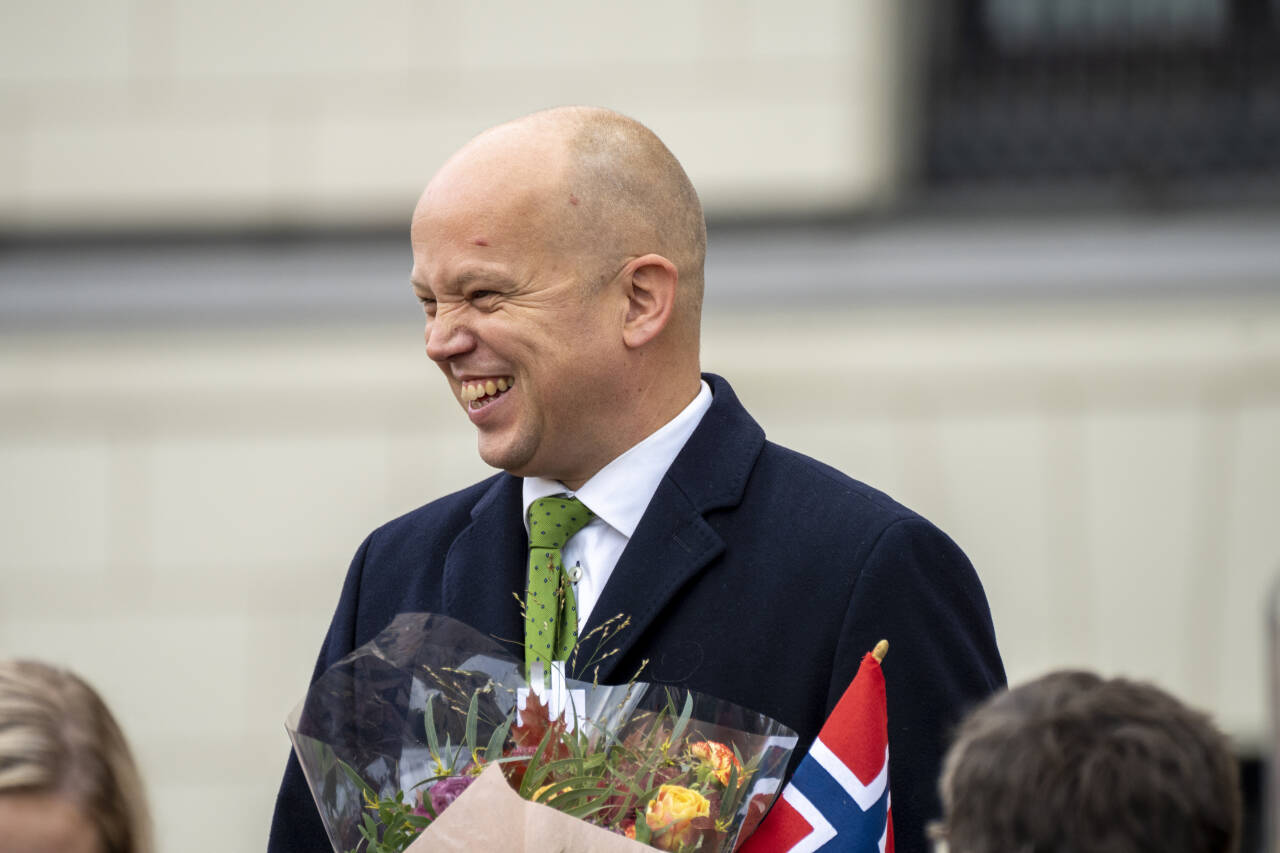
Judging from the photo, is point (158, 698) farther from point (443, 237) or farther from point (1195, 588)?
point (443, 237)

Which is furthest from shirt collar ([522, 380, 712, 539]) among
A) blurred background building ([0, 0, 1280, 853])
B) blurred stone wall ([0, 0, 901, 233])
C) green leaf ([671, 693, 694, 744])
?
blurred stone wall ([0, 0, 901, 233])

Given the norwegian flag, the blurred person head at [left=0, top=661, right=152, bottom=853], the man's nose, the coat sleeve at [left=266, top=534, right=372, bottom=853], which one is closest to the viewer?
the blurred person head at [left=0, top=661, right=152, bottom=853]

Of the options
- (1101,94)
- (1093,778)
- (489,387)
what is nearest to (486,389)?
(489,387)

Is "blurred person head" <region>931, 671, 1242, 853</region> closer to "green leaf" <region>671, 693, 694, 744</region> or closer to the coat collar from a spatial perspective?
"green leaf" <region>671, 693, 694, 744</region>

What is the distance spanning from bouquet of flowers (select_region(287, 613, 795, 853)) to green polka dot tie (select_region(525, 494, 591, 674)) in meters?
0.29

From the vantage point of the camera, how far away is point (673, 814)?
87.2 inches

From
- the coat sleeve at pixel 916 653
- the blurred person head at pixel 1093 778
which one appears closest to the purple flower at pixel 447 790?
the blurred person head at pixel 1093 778

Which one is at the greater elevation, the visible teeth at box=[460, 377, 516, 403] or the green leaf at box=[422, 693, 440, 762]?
the visible teeth at box=[460, 377, 516, 403]

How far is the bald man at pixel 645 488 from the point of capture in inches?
109

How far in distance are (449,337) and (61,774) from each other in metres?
0.93

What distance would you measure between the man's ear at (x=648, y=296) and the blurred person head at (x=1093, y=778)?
3.45 ft

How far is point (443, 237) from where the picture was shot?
9.37 ft

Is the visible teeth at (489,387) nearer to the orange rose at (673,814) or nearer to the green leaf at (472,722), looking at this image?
the green leaf at (472,722)

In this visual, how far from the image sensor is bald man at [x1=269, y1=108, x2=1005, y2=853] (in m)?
2.77
